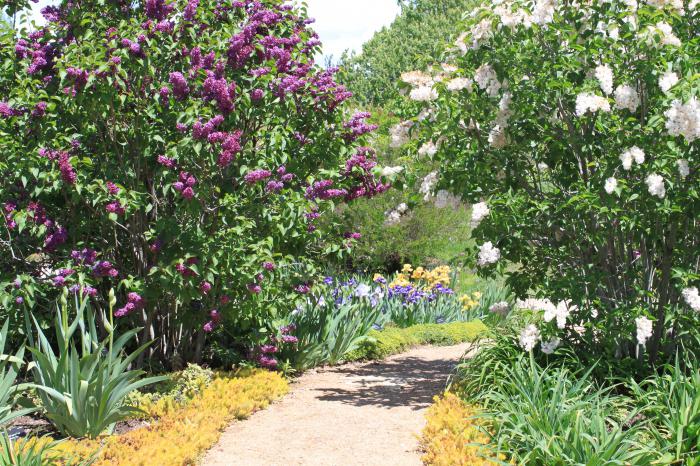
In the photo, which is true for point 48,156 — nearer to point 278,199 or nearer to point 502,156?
point 278,199

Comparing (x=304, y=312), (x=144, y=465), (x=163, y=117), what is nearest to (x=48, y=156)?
(x=163, y=117)

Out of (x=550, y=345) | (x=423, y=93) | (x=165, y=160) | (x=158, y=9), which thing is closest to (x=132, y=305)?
(x=165, y=160)

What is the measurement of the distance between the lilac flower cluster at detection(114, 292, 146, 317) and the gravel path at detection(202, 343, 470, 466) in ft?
3.71

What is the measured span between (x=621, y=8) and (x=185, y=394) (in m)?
3.95

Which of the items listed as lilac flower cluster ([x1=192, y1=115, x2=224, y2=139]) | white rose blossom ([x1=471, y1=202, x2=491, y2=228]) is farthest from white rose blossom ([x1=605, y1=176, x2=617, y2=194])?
lilac flower cluster ([x1=192, y1=115, x2=224, y2=139])

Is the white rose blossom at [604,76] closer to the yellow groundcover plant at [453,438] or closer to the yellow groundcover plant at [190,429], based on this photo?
the yellow groundcover plant at [453,438]

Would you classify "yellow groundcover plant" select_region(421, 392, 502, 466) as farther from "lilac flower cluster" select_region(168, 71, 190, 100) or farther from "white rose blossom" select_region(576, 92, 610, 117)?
"lilac flower cluster" select_region(168, 71, 190, 100)

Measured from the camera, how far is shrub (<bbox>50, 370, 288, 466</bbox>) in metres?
4.04

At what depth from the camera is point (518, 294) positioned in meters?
5.87

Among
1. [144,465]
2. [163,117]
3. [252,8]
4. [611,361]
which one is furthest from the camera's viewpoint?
[252,8]

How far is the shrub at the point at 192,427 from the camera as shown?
13.3 feet

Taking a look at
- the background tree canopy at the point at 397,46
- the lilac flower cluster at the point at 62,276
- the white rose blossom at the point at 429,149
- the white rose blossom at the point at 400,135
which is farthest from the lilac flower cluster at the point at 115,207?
the background tree canopy at the point at 397,46

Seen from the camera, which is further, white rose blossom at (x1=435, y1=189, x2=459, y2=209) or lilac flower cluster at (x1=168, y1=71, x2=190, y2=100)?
white rose blossom at (x1=435, y1=189, x2=459, y2=209)

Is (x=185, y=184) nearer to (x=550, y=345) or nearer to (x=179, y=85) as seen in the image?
(x=179, y=85)
